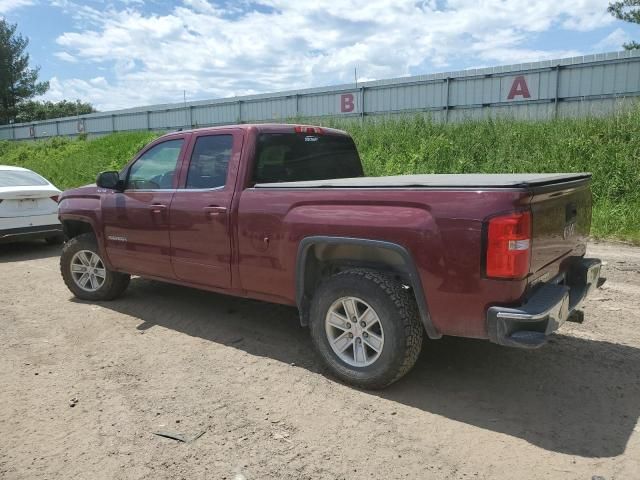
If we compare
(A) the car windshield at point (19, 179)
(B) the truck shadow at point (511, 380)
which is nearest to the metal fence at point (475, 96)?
(B) the truck shadow at point (511, 380)

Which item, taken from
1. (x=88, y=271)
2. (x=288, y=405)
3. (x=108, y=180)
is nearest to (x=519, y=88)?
(x=108, y=180)

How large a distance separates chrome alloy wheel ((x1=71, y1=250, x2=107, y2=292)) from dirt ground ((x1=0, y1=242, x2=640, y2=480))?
72 centimetres

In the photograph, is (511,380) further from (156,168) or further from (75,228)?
(75,228)

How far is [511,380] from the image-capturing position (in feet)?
12.9

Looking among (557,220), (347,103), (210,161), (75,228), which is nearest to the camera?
(557,220)

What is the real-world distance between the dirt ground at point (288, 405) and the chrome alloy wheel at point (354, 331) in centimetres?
26

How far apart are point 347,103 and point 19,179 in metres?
12.4

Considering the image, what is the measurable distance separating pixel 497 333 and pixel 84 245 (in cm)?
469

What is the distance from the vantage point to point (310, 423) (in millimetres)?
3381

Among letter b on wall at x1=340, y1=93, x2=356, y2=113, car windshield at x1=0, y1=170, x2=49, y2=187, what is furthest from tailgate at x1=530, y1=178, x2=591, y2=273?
letter b on wall at x1=340, y1=93, x2=356, y2=113

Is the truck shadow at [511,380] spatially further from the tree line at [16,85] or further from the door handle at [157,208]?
the tree line at [16,85]

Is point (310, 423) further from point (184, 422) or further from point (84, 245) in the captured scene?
point (84, 245)

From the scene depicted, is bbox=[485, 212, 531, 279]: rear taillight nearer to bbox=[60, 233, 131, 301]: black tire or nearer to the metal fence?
bbox=[60, 233, 131, 301]: black tire

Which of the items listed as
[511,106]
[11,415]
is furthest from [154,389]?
[511,106]
